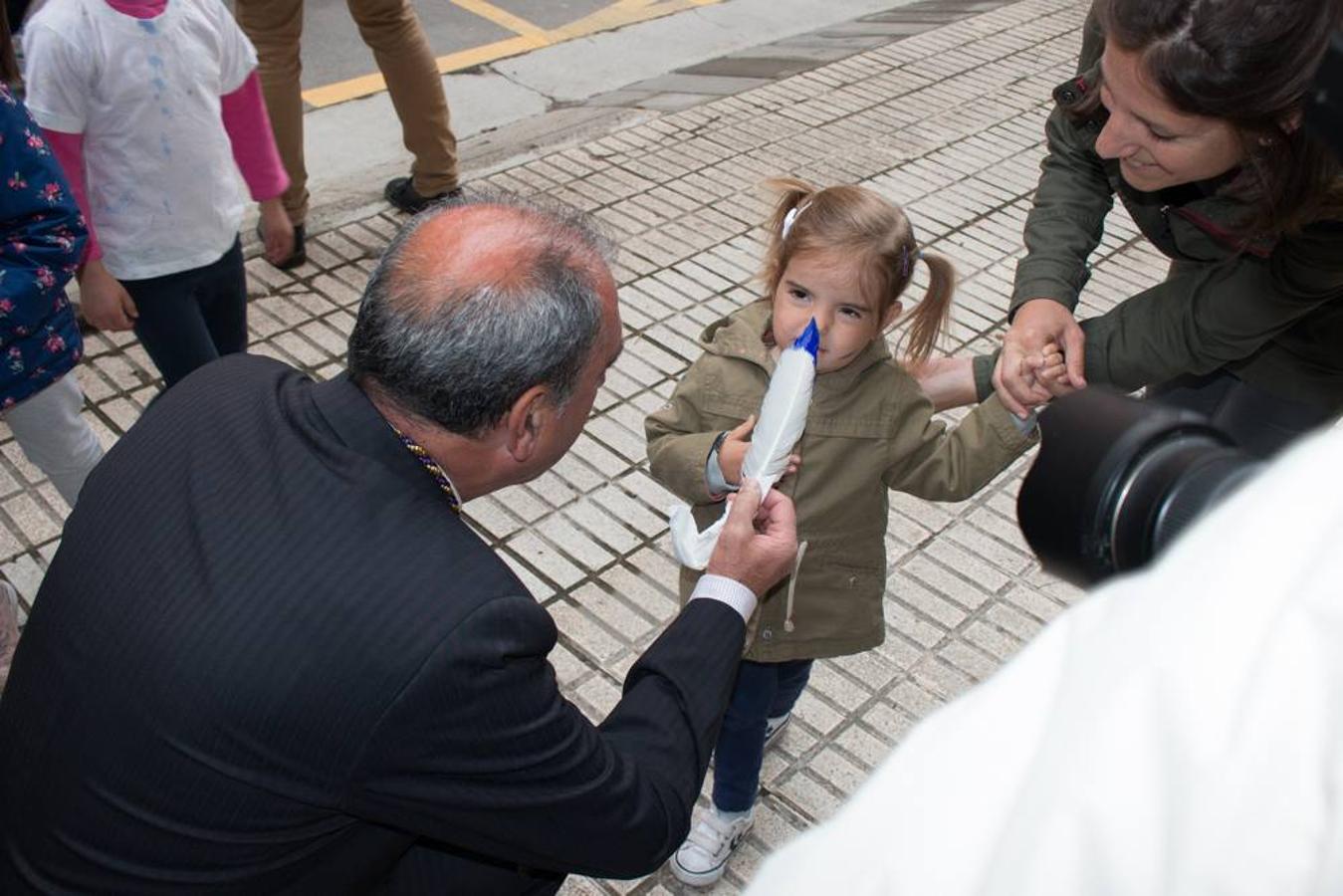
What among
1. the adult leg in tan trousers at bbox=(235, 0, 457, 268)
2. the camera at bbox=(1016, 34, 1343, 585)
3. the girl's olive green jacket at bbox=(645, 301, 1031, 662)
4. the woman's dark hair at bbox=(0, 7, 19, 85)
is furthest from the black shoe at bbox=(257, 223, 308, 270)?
the camera at bbox=(1016, 34, 1343, 585)

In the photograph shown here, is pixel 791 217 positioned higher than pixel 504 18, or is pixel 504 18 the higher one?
pixel 791 217

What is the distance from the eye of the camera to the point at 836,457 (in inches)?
88.0

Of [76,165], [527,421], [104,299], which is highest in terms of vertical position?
[527,421]

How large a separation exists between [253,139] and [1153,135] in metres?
2.31

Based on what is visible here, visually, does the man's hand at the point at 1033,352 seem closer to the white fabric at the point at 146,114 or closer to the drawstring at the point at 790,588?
the drawstring at the point at 790,588

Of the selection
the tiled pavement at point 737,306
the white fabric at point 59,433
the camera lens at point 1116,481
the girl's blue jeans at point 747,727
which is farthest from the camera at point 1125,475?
the white fabric at point 59,433

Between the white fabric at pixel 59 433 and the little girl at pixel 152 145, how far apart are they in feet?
0.73

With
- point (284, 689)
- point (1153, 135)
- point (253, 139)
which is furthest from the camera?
point (253, 139)

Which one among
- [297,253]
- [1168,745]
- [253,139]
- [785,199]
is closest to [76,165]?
[253,139]

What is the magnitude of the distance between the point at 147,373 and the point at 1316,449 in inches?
148

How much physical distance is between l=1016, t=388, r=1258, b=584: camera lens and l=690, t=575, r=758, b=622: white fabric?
0.80 m

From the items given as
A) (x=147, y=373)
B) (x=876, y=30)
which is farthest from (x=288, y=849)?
(x=876, y=30)

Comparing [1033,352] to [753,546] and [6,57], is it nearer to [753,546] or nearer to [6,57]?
[753,546]

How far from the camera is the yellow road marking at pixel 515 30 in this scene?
6.31m
